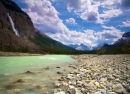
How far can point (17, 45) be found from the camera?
136m

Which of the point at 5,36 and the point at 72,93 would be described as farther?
the point at 5,36

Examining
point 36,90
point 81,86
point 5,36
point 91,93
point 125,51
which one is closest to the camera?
point 91,93

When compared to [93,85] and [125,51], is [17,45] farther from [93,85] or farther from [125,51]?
[93,85]

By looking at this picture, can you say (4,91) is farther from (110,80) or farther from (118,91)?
(110,80)

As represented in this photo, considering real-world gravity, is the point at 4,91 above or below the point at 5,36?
below

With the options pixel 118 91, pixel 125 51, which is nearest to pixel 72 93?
pixel 118 91

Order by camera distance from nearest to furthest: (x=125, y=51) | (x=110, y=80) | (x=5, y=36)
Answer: (x=110, y=80) < (x=125, y=51) < (x=5, y=36)

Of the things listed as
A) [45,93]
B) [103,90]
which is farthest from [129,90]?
[45,93]

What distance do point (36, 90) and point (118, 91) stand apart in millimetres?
4586

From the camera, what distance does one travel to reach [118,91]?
8281mm

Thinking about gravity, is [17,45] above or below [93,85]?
above

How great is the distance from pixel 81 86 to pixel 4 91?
4461 millimetres

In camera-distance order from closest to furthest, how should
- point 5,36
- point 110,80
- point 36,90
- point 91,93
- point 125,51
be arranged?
point 91,93, point 36,90, point 110,80, point 125,51, point 5,36

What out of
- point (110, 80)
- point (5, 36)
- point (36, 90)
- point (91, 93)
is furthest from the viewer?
point (5, 36)
